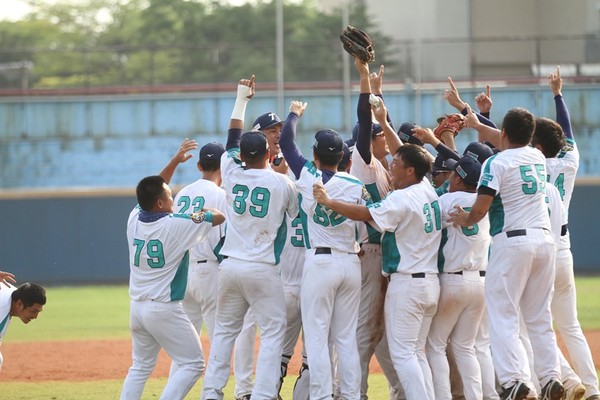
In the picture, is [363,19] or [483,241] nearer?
[483,241]

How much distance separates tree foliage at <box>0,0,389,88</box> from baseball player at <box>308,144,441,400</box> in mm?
24646

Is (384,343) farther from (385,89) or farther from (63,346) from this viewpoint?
(385,89)

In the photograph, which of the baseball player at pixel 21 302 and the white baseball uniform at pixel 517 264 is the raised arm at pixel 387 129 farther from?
the baseball player at pixel 21 302

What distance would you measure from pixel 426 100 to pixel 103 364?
20.8 m

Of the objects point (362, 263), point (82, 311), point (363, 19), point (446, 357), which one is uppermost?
point (363, 19)

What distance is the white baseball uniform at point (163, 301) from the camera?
25.5ft

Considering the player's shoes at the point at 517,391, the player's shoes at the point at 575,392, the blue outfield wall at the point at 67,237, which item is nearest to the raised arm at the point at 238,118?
the player's shoes at the point at 517,391

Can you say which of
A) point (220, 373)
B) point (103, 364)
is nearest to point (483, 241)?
point (220, 373)

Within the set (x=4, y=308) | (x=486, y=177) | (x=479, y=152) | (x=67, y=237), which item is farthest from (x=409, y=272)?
(x=67, y=237)

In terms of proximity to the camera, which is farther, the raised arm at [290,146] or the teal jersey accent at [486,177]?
the raised arm at [290,146]

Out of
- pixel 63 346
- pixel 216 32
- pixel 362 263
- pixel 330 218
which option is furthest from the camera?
pixel 216 32

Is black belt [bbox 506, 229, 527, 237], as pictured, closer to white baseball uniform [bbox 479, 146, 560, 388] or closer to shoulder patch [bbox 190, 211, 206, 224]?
white baseball uniform [bbox 479, 146, 560, 388]

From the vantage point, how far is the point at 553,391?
7.54 meters

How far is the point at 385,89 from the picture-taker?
1267 inches
